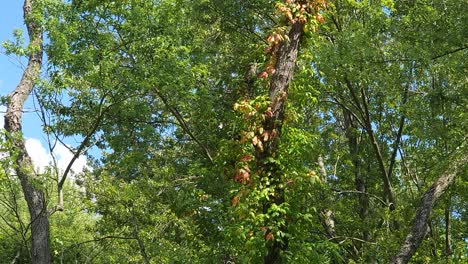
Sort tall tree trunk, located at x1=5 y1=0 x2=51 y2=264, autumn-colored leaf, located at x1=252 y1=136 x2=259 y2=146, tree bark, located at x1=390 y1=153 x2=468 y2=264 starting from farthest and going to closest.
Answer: tall tree trunk, located at x1=5 y1=0 x2=51 y2=264, tree bark, located at x1=390 y1=153 x2=468 y2=264, autumn-colored leaf, located at x1=252 y1=136 x2=259 y2=146

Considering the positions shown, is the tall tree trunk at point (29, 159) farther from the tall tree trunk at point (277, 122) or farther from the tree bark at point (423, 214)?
the tree bark at point (423, 214)

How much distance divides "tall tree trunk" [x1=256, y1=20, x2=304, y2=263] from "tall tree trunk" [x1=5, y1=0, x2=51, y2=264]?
446 centimetres

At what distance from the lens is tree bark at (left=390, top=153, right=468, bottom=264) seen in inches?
277

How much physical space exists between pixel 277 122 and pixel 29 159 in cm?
534

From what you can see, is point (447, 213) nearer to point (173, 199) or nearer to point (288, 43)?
point (173, 199)

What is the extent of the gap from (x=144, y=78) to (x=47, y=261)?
3.72 m

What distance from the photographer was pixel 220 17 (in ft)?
40.0

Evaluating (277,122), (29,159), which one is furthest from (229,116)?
(277,122)

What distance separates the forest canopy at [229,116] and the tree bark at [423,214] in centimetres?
2

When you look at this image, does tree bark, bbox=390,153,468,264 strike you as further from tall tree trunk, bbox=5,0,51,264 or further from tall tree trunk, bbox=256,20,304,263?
tall tree trunk, bbox=5,0,51,264

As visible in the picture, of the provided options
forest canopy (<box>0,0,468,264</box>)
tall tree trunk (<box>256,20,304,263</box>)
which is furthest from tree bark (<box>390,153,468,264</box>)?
tall tree trunk (<box>256,20,304,263</box>)

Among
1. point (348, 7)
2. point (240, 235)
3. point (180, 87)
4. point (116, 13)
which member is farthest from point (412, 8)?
point (240, 235)

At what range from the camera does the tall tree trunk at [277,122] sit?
20.1 ft

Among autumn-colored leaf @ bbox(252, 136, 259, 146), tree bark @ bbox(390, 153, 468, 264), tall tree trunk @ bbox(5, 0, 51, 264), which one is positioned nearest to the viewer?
autumn-colored leaf @ bbox(252, 136, 259, 146)
